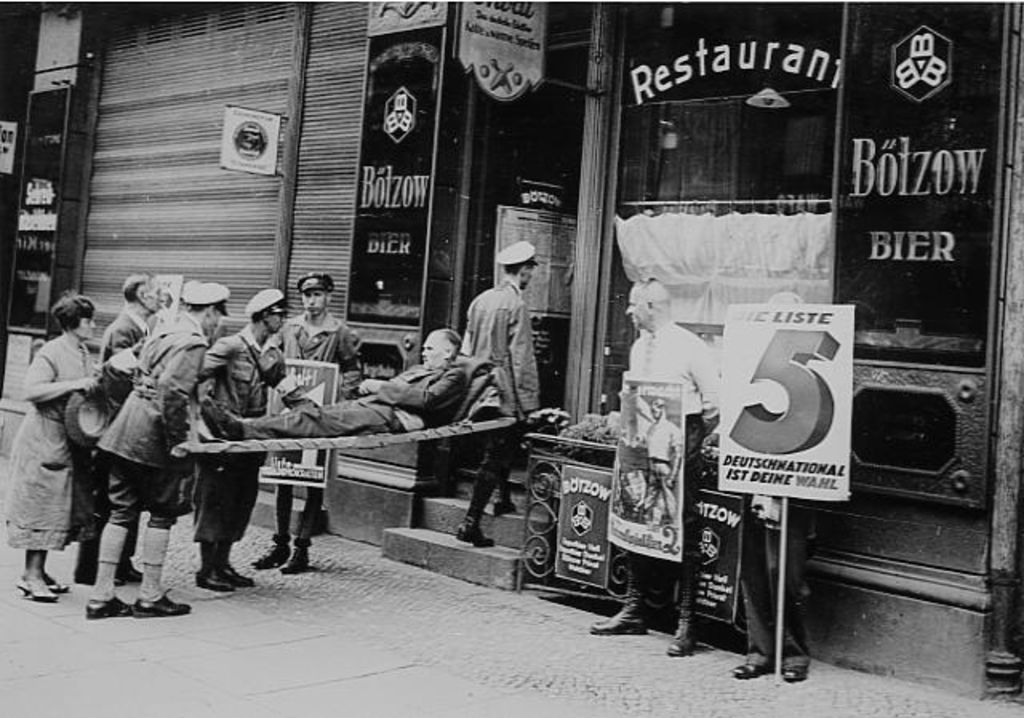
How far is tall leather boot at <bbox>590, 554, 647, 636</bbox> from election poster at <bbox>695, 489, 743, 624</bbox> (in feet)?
1.42

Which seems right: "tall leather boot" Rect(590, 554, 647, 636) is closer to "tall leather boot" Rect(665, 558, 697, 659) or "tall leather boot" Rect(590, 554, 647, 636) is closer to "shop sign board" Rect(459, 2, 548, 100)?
"tall leather boot" Rect(665, 558, 697, 659)

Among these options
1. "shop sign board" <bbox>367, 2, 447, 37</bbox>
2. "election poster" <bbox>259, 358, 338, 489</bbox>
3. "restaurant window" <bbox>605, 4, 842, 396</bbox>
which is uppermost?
"shop sign board" <bbox>367, 2, 447, 37</bbox>

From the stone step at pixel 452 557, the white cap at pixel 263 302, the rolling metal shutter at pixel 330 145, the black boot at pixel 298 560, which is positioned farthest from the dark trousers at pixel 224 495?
the rolling metal shutter at pixel 330 145

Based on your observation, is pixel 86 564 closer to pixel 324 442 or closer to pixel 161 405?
pixel 161 405

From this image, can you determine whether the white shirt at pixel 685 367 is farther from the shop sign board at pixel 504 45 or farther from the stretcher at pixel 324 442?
the shop sign board at pixel 504 45

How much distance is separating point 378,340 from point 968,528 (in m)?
5.55

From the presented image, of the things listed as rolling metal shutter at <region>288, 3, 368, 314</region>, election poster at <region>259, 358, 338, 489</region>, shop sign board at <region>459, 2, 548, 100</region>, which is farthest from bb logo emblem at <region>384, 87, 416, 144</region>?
election poster at <region>259, 358, 338, 489</region>

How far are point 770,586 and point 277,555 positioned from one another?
4.01 m

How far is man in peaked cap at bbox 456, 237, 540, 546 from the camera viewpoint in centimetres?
A: 835

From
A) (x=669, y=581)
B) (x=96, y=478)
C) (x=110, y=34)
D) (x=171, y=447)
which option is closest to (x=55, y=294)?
(x=110, y=34)

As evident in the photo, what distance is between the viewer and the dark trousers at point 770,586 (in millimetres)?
6395

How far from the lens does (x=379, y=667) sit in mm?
6207

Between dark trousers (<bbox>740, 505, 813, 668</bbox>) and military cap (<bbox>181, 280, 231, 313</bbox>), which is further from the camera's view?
military cap (<bbox>181, 280, 231, 313</bbox>)

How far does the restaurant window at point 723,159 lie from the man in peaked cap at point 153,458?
353 cm
